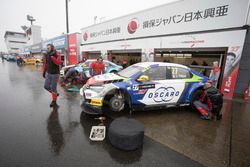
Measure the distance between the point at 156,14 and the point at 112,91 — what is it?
7499 millimetres

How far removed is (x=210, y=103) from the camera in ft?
12.9

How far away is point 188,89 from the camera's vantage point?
430 centimetres

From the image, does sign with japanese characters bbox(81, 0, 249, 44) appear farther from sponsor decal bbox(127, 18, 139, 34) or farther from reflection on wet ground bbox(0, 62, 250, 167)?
reflection on wet ground bbox(0, 62, 250, 167)

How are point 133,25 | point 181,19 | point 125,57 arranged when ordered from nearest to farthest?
point 181,19
point 133,25
point 125,57

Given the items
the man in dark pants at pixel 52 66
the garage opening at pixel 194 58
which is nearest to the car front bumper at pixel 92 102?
the man in dark pants at pixel 52 66

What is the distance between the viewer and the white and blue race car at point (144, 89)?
372cm

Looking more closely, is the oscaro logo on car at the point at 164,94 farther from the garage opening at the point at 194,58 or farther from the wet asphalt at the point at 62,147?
the garage opening at the point at 194,58

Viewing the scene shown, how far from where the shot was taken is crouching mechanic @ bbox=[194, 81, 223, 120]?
3791 millimetres

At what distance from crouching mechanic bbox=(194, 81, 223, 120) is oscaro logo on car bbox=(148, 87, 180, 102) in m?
0.84

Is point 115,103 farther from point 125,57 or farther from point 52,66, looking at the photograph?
point 125,57

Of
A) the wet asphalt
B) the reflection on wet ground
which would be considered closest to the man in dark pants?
the reflection on wet ground

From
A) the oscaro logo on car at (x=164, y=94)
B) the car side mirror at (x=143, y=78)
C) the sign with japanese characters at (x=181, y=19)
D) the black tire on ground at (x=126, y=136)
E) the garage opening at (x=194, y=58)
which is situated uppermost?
the sign with japanese characters at (x=181, y=19)

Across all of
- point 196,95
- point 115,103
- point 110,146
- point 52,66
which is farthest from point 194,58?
point 110,146

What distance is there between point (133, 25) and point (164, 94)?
8.22m
